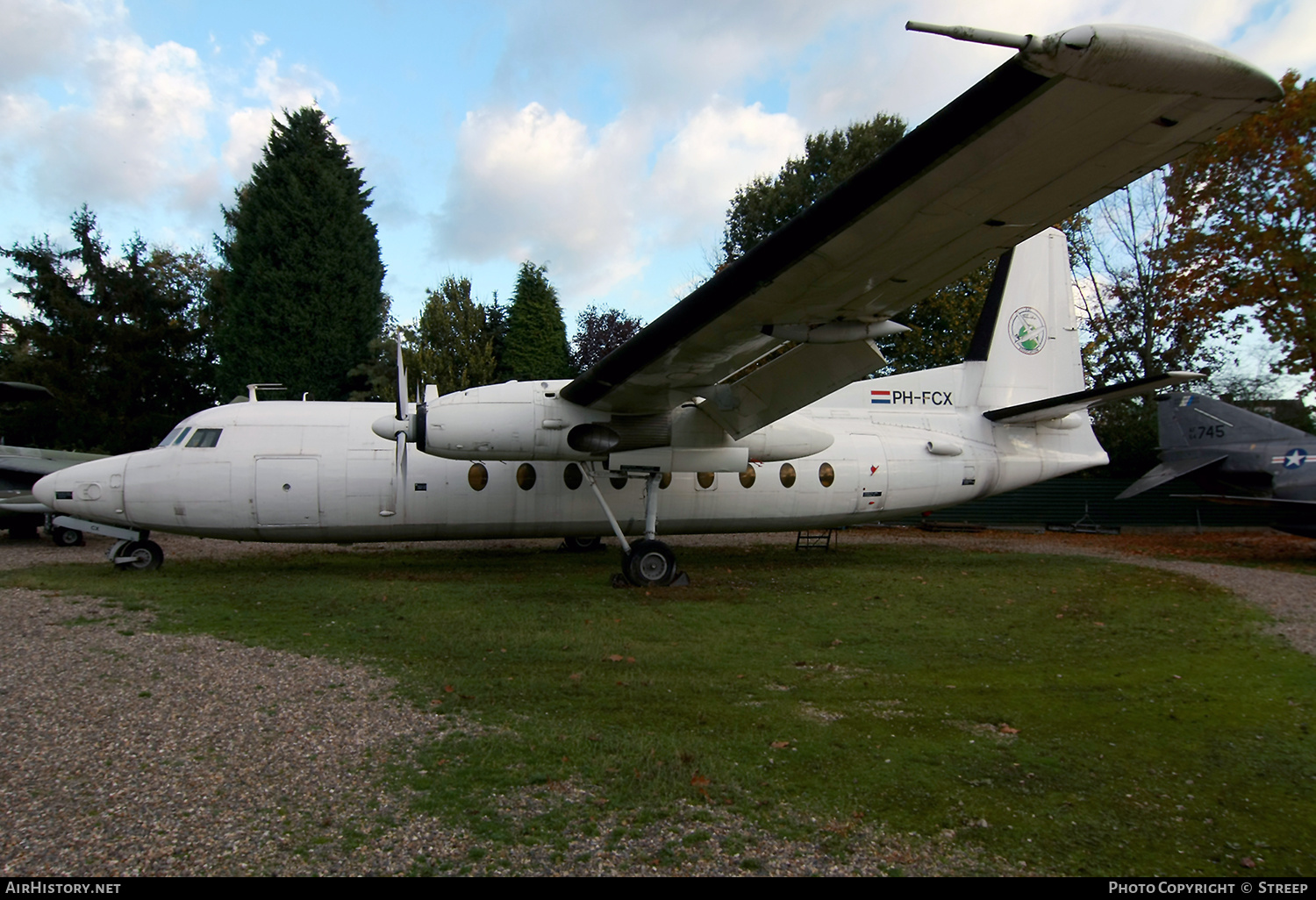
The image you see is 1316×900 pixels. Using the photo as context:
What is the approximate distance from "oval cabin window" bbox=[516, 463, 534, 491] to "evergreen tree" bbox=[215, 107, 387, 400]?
591 inches

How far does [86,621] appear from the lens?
24.5 feet

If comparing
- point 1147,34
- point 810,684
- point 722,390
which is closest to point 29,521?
point 722,390

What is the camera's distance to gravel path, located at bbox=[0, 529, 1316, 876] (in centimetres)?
316

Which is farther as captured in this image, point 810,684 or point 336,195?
point 336,195

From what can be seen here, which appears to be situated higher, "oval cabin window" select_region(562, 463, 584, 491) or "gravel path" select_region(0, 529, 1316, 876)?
"oval cabin window" select_region(562, 463, 584, 491)

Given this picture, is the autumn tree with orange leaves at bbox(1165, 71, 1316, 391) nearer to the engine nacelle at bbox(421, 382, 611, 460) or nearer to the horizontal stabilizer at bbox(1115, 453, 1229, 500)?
the horizontal stabilizer at bbox(1115, 453, 1229, 500)

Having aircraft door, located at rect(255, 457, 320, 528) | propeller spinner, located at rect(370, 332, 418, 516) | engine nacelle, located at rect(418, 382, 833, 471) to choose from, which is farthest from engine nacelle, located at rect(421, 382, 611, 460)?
aircraft door, located at rect(255, 457, 320, 528)

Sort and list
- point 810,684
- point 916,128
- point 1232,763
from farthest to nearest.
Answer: point 810,684 < point 916,128 < point 1232,763

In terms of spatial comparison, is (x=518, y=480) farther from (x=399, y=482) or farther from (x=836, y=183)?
(x=836, y=183)

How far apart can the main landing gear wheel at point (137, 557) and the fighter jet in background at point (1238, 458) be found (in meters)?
18.7

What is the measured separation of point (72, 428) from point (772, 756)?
2838 centimetres

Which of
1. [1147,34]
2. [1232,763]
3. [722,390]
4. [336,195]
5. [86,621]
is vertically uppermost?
[336,195]

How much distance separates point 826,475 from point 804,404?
10.4ft

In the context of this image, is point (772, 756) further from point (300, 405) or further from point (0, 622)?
point (300, 405)
